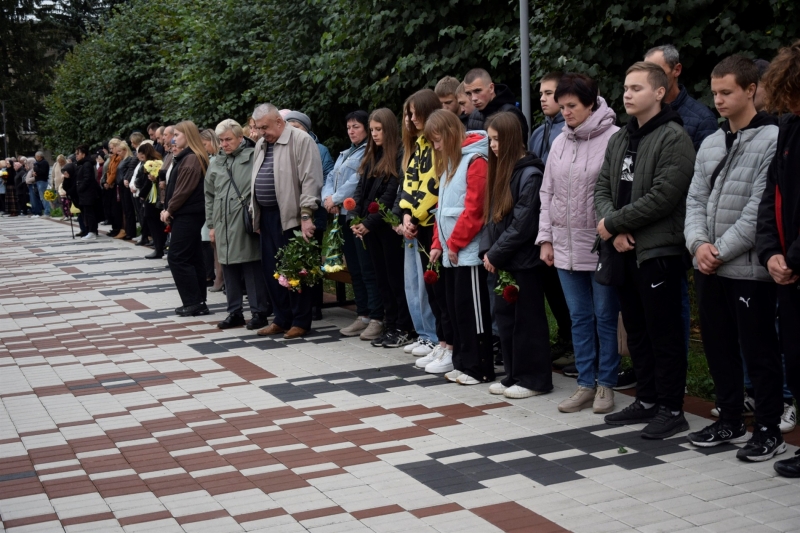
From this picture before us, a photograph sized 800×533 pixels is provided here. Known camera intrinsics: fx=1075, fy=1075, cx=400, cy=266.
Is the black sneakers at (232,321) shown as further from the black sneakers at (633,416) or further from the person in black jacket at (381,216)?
the black sneakers at (633,416)

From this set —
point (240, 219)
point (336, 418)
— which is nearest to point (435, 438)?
point (336, 418)

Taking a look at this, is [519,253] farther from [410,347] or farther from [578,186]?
[410,347]

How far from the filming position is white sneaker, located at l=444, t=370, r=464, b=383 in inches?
323

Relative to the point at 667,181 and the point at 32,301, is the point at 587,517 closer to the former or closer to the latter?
the point at 667,181

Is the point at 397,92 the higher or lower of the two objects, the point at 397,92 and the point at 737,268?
the higher

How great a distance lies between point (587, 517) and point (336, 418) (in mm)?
2541

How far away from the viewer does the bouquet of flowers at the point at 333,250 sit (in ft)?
33.7

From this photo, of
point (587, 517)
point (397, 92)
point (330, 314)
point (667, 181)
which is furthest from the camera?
point (397, 92)

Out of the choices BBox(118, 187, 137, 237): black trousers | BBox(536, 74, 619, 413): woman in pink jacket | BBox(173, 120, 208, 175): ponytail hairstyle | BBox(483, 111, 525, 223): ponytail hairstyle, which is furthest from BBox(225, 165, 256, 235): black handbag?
BBox(118, 187, 137, 237): black trousers

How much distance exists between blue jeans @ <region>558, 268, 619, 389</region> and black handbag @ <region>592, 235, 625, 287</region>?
363 mm

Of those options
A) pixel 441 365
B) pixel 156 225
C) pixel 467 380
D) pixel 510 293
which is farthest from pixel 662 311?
pixel 156 225

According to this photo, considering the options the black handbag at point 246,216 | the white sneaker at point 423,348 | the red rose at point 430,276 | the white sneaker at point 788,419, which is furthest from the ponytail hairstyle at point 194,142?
the white sneaker at point 788,419

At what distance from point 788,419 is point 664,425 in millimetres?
715

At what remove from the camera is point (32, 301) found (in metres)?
14.4
